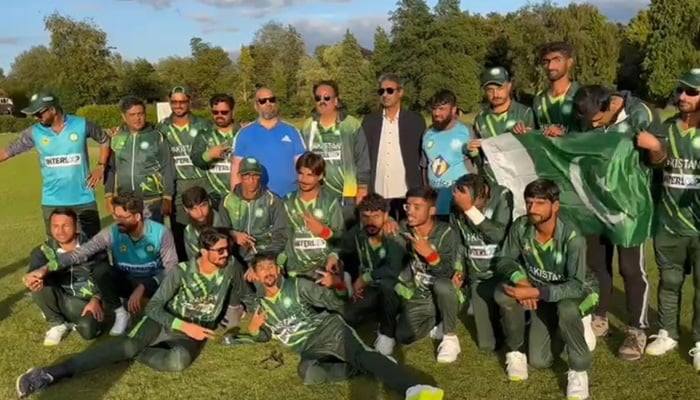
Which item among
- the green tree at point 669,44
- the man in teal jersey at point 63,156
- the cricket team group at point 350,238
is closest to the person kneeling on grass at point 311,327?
the cricket team group at point 350,238

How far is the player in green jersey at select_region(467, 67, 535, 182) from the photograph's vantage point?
6.66 meters

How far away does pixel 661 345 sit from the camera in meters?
5.94

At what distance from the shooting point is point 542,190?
5.37m

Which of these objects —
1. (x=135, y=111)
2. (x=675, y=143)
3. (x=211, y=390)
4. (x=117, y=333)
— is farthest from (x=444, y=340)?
(x=135, y=111)

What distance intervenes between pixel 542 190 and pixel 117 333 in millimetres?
4329

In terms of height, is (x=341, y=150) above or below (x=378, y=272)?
above

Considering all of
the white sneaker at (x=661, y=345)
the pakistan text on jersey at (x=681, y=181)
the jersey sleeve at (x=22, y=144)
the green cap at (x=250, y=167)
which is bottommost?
the white sneaker at (x=661, y=345)

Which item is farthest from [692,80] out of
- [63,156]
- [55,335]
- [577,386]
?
[63,156]

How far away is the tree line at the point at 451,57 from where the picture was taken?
2534 inches

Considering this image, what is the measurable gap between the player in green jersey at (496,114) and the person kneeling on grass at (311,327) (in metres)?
1.81

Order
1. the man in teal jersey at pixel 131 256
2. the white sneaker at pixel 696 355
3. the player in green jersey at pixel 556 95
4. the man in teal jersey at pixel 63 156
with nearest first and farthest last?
the white sneaker at pixel 696 355 → the player in green jersey at pixel 556 95 → the man in teal jersey at pixel 131 256 → the man in teal jersey at pixel 63 156

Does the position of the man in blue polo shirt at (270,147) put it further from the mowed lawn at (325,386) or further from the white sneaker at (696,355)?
the white sneaker at (696,355)

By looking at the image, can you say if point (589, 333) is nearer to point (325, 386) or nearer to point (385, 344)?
point (385, 344)

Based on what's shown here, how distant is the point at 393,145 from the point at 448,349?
241cm
